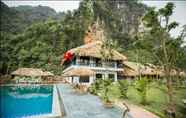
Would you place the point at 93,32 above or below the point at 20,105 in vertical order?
above

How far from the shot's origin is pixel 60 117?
13.8 feet

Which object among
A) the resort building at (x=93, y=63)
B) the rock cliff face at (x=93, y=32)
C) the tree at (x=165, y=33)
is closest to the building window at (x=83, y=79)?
the resort building at (x=93, y=63)

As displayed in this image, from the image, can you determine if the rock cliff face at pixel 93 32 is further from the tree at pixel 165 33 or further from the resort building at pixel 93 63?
the tree at pixel 165 33

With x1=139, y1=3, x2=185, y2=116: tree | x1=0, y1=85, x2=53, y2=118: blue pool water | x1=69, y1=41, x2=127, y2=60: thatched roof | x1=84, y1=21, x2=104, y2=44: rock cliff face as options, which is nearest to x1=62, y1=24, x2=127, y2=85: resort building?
x1=69, y1=41, x2=127, y2=60: thatched roof

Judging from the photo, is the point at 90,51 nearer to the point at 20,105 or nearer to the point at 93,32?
the point at 93,32

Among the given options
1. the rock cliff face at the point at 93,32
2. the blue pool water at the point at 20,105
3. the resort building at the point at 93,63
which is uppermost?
the rock cliff face at the point at 93,32

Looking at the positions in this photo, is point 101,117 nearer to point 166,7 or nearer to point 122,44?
point 166,7

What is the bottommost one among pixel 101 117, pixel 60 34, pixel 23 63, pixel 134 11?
pixel 101 117

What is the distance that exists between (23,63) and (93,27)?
9.15 metres

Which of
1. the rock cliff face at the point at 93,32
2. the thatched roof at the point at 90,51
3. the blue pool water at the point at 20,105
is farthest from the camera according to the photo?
the rock cliff face at the point at 93,32

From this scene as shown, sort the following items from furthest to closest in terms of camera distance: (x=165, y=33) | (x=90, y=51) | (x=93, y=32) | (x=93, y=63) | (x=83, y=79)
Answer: (x=93, y=32) → (x=93, y=63) → (x=90, y=51) → (x=83, y=79) → (x=165, y=33)

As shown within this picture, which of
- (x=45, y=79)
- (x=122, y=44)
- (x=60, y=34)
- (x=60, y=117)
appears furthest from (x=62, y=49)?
(x=60, y=117)

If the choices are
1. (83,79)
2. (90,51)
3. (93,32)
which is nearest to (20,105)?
(83,79)

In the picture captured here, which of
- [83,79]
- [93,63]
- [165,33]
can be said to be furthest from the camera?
[93,63]
